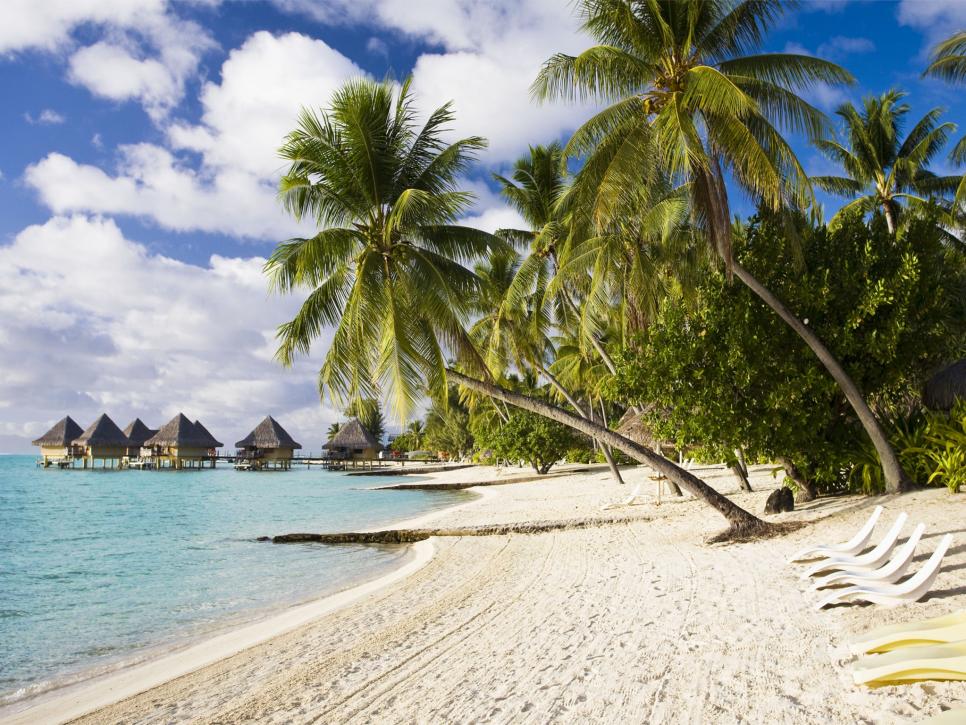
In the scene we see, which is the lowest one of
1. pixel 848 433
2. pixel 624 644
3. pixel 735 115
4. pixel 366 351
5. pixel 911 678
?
pixel 624 644

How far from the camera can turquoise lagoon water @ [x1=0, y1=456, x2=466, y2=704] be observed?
7.18m

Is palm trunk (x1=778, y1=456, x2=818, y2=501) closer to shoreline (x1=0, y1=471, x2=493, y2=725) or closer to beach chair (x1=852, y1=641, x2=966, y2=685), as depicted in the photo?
shoreline (x1=0, y1=471, x2=493, y2=725)

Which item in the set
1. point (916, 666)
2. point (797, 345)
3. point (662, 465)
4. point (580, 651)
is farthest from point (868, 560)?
point (797, 345)

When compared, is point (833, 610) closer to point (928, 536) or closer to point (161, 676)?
point (928, 536)

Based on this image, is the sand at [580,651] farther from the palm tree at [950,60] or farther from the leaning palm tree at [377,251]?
the palm tree at [950,60]

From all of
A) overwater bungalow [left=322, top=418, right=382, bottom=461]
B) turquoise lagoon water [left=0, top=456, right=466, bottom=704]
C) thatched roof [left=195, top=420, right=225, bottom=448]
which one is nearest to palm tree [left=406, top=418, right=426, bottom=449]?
overwater bungalow [left=322, top=418, right=382, bottom=461]

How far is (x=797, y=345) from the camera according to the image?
932 cm

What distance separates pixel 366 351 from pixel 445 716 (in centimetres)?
720

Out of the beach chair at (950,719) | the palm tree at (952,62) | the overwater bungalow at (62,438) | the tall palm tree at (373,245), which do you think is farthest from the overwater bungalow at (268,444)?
the beach chair at (950,719)

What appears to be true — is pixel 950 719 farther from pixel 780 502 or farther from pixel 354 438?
pixel 354 438

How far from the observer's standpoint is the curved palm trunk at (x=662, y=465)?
8.48 metres

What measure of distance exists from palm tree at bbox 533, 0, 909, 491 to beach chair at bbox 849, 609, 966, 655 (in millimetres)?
5159

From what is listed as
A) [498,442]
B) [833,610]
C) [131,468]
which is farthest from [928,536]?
[131,468]

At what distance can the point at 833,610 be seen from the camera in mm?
4918
